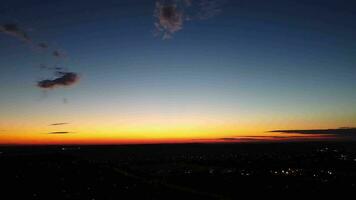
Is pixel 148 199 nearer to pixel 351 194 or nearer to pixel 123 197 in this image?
pixel 123 197

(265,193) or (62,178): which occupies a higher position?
(62,178)

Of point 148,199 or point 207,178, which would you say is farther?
point 207,178

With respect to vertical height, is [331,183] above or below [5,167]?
below

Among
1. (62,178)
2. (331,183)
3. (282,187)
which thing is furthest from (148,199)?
(331,183)

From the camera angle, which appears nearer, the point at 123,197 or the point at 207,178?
the point at 123,197

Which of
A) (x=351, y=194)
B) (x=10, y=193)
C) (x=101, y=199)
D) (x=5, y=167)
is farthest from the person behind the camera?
(x=5, y=167)

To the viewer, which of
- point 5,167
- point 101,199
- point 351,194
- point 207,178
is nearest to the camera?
point 101,199

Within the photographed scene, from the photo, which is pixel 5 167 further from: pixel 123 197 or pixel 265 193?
pixel 265 193

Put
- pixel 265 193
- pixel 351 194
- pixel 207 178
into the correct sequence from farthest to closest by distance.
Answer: pixel 207 178 < pixel 265 193 < pixel 351 194

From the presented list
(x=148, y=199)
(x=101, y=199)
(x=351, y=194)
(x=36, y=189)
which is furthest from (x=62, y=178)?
(x=351, y=194)
